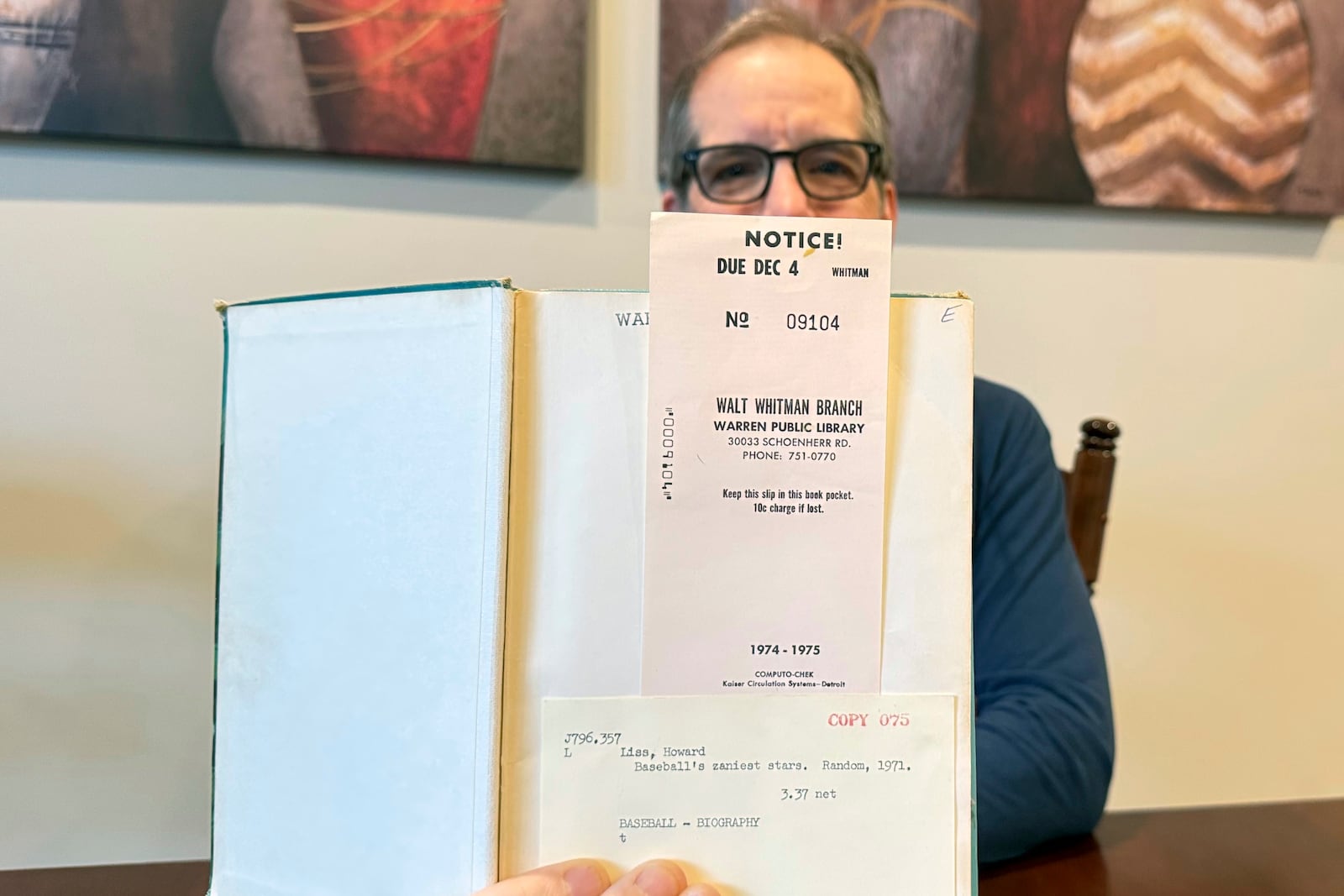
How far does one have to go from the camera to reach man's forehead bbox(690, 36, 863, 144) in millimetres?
804

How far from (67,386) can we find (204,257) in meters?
0.21

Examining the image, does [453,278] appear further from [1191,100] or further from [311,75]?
[1191,100]

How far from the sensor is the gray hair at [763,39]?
842 millimetres

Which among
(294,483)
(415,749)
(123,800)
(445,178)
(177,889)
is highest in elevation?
(445,178)

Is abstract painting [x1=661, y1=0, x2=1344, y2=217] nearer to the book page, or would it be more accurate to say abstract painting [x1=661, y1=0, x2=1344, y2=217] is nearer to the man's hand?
the book page

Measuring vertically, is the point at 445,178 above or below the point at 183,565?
above

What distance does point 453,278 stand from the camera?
959 millimetres

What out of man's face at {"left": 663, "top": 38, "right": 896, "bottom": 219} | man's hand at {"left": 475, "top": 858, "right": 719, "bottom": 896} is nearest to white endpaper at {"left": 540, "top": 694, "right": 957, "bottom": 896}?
man's hand at {"left": 475, "top": 858, "right": 719, "bottom": 896}

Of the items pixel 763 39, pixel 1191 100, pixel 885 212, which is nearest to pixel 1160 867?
pixel 885 212

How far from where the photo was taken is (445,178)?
0.95 metres

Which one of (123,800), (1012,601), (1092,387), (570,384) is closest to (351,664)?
(570,384)

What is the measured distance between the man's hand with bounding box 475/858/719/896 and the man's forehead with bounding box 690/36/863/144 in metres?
0.69

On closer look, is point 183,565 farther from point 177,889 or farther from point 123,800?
point 177,889

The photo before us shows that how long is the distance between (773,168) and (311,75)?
51 centimetres
